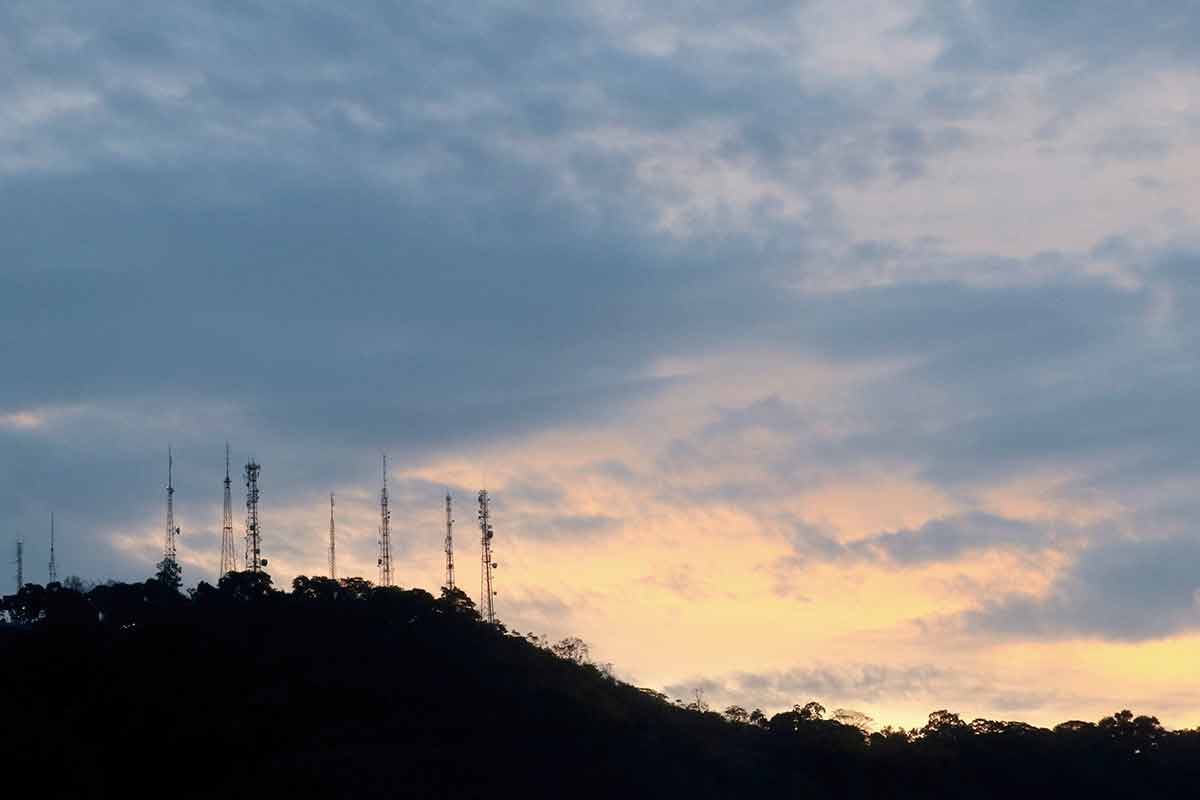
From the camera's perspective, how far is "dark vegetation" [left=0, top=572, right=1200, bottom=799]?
112 meters

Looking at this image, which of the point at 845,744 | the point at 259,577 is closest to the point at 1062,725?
the point at 845,744

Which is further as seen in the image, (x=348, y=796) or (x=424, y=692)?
(x=424, y=692)

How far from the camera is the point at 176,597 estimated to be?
143125 millimetres

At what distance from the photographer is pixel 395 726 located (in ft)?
407

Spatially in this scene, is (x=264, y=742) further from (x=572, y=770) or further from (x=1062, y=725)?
(x=1062, y=725)

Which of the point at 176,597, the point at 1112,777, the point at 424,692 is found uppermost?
the point at 176,597

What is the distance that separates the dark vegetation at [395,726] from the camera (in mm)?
112375

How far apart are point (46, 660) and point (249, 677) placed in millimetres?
14642

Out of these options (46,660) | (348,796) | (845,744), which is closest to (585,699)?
(845,744)

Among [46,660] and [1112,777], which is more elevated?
[46,660]

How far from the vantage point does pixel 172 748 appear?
370ft

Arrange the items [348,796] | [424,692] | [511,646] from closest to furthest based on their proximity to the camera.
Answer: [348,796] < [424,692] < [511,646]

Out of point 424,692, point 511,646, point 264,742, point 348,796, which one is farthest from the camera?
point 511,646

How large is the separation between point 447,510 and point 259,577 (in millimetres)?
18405
